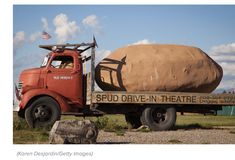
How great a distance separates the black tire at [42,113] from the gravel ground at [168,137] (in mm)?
1483

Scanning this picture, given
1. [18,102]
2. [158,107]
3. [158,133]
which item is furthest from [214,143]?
[18,102]

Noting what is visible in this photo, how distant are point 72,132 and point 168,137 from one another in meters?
3.15

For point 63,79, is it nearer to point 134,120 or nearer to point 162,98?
point 162,98

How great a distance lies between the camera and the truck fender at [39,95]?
520 inches

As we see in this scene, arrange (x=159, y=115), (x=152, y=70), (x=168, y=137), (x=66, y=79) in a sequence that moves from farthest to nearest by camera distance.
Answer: (x=152, y=70), (x=159, y=115), (x=66, y=79), (x=168, y=137)

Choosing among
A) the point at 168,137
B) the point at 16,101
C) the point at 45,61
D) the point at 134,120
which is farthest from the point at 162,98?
the point at 16,101

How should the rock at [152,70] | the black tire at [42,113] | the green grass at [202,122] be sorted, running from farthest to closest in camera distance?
the green grass at [202,122] → the rock at [152,70] → the black tire at [42,113]

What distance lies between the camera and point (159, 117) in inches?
564

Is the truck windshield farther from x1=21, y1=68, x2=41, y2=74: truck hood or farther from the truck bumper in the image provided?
the truck bumper

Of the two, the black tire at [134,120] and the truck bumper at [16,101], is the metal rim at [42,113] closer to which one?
the truck bumper at [16,101]

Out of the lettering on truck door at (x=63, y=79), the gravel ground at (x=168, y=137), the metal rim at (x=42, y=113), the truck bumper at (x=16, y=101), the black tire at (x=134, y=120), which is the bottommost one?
the gravel ground at (x=168, y=137)

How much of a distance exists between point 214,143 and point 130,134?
101 inches

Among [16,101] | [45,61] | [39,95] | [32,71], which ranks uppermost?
[45,61]

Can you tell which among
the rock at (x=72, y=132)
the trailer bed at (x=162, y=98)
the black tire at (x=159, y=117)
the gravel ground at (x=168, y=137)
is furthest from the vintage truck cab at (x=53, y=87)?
the rock at (x=72, y=132)
